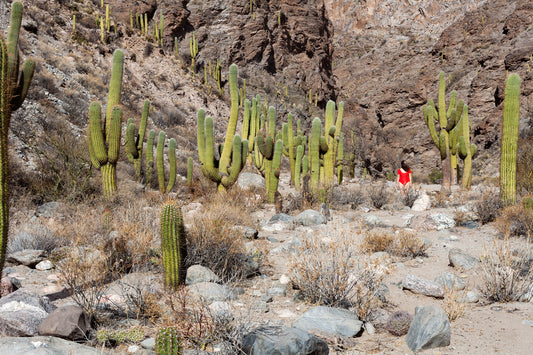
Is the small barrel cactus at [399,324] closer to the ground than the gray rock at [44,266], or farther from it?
closer to the ground

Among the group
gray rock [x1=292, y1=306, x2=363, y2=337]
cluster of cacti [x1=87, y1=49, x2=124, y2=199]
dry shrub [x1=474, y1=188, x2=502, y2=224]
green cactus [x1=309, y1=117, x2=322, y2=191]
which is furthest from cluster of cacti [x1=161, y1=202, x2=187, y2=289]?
green cactus [x1=309, y1=117, x2=322, y2=191]

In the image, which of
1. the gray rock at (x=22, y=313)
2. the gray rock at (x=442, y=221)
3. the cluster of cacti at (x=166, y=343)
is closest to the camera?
the cluster of cacti at (x=166, y=343)

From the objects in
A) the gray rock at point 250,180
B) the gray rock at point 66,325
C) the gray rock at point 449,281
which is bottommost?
the gray rock at point 449,281

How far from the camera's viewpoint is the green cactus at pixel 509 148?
8047mm

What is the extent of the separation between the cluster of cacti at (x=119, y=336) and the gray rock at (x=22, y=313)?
1.67ft

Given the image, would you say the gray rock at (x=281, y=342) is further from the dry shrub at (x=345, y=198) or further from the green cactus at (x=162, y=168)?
the green cactus at (x=162, y=168)

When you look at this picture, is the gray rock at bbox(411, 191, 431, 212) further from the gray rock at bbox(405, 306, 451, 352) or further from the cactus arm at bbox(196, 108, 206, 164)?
the gray rock at bbox(405, 306, 451, 352)

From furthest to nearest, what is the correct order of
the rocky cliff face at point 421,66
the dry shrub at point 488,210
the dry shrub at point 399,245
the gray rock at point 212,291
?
the rocky cliff face at point 421,66 < the dry shrub at point 488,210 < the dry shrub at point 399,245 < the gray rock at point 212,291

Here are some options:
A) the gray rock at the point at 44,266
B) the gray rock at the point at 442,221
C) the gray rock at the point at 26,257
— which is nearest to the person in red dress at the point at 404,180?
the gray rock at the point at 442,221

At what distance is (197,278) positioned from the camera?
4.20 metres

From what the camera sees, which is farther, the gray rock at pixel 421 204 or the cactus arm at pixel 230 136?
the cactus arm at pixel 230 136

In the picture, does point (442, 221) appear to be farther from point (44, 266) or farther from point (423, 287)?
point (44, 266)

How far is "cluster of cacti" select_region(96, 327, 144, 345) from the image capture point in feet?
9.50

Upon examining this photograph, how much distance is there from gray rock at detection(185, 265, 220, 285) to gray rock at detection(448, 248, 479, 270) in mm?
3307
